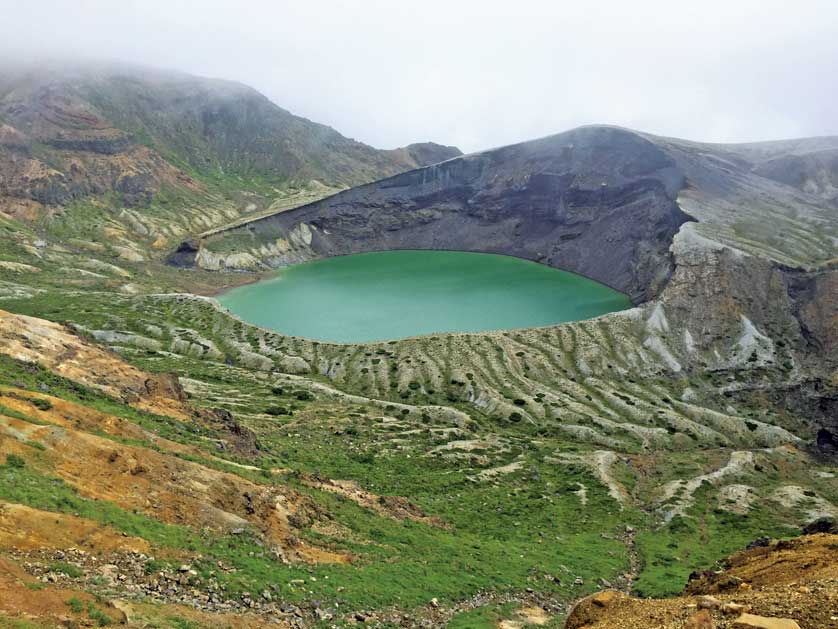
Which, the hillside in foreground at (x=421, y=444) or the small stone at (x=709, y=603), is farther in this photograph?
the hillside in foreground at (x=421, y=444)

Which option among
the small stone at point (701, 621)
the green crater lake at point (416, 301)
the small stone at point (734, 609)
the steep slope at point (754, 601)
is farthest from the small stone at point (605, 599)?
the green crater lake at point (416, 301)

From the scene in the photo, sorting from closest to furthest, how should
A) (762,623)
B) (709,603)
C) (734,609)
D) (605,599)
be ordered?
(762,623) < (734,609) < (709,603) < (605,599)

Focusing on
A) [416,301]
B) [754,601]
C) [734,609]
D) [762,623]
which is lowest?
[416,301]

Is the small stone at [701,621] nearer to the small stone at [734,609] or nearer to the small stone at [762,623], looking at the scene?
the small stone at [762,623]

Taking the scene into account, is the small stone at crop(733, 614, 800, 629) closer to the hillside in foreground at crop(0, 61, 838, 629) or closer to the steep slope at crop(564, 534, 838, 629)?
the steep slope at crop(564, 534, 838, 629)

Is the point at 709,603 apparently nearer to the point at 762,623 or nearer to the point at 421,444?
the point at 762,623

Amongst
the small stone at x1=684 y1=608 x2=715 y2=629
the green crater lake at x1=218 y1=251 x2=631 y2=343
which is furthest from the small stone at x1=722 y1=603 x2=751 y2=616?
the green crater lake at x1=218 y1=251 x2=631 y2=343

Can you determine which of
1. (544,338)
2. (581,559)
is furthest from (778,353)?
(581,559)

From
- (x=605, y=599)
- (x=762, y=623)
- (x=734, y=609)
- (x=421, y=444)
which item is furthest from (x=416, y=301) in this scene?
(x=762, y=623)
